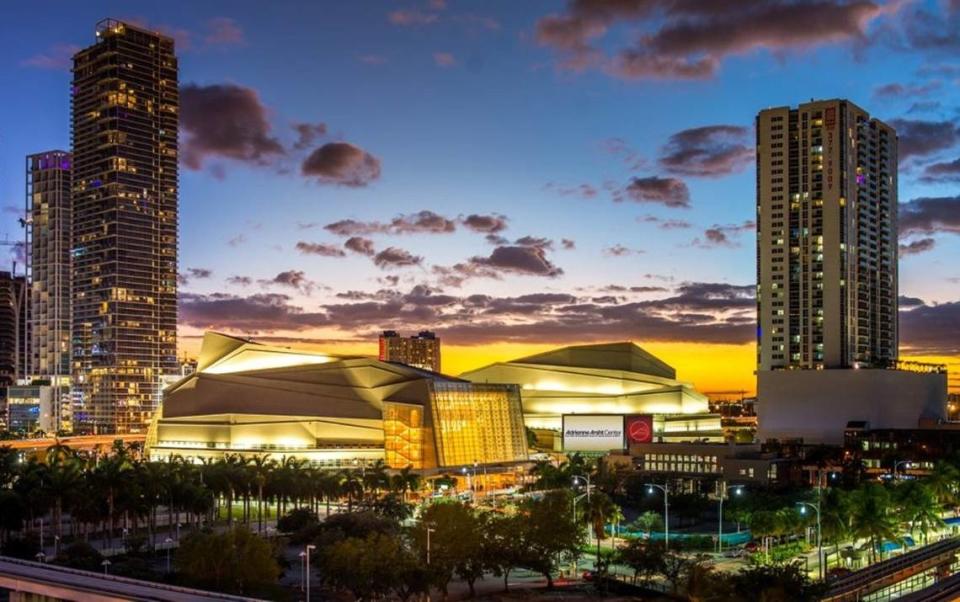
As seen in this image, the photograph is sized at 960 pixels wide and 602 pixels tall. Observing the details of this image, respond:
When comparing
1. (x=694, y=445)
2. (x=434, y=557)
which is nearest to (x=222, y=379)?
(x=694, y=445)

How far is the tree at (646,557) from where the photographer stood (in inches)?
3319

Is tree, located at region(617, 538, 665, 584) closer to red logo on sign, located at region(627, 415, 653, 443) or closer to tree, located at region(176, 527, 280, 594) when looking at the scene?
tree, located at region(176, 527, 280, 594)

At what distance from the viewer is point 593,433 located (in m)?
194

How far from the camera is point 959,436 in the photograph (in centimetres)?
18612

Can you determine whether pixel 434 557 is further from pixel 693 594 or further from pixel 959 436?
pixel 959 436

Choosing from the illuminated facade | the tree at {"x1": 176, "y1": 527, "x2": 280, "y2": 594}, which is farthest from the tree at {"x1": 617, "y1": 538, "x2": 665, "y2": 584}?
the illuminated facade

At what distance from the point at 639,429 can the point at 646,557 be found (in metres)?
102

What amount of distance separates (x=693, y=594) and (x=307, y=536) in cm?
3987

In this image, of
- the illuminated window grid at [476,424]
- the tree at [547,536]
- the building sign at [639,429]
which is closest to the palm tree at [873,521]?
the tree at [547,536]

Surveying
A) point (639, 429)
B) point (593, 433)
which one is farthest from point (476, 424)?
point (639, 429)

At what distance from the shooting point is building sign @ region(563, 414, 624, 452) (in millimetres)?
192500

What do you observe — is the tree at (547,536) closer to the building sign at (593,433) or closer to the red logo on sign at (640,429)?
the red logo on sign at (640,429)

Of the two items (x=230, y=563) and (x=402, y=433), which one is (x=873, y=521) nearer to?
(x=230, y=563)

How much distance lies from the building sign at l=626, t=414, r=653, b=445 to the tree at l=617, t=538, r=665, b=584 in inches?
3790
